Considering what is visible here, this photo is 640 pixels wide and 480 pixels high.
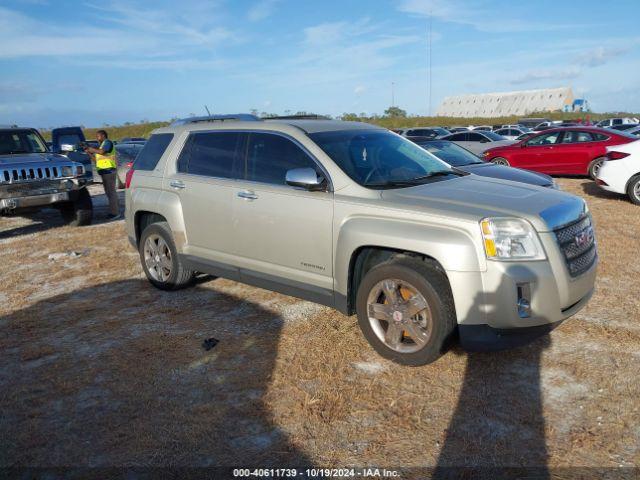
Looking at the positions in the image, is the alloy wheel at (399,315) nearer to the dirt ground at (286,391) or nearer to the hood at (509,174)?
the dirt ground at (286,391)

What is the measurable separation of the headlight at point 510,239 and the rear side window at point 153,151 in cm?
369

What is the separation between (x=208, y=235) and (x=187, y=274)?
2.61 feet

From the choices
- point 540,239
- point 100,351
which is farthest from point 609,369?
point 100,351

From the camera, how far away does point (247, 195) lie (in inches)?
186

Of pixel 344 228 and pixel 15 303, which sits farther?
pixel 15 303

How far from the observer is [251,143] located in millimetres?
4887

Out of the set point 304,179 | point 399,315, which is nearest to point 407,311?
point 399,315

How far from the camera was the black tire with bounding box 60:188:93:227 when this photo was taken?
977 cm

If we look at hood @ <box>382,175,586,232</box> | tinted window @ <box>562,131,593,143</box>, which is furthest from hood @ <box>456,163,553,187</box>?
tinted window @ <box>562,131,593,143</box>

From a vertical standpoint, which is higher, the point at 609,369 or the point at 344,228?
the point at 344,228

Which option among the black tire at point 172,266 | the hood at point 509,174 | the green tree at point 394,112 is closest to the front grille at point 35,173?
the black tire at point 172,266

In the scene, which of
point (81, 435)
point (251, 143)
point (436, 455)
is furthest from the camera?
point (251, 143)

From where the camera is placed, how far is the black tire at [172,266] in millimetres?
5605

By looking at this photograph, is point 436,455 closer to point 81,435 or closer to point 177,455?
point 177,455
